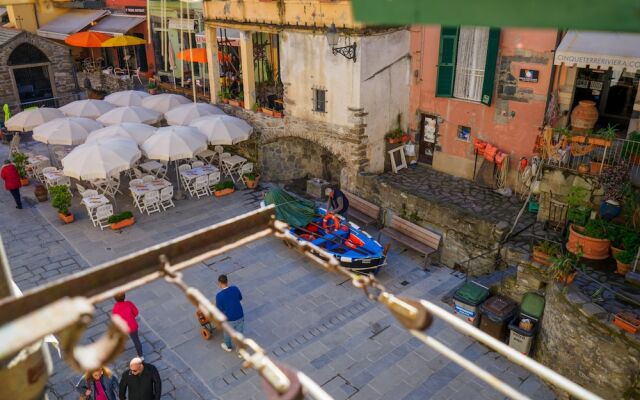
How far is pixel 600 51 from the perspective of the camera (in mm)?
10680

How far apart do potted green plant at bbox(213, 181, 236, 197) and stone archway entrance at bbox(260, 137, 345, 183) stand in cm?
187

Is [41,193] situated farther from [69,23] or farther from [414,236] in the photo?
[69,23]

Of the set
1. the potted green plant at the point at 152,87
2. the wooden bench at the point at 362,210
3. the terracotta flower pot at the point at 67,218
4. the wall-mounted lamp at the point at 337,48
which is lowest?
the terracotta flower pot at the point at 67,218

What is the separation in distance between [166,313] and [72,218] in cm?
624

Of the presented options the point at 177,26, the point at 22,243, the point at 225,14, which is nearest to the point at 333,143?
the point at 225,14

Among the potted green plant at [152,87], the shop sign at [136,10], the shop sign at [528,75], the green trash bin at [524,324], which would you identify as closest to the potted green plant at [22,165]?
the potted green plant at [152,87]

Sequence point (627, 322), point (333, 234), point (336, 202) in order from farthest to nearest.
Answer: point (336, 202), point (333, 234), point (627, 322)

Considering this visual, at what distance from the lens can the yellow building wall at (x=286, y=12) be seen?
48.5 ft

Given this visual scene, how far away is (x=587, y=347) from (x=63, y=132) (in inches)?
628

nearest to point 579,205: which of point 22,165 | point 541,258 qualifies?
point 541,258

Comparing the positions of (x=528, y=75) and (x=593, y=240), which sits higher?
(x=528, y=75)

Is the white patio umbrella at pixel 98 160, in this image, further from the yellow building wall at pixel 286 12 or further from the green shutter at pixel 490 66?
the green shutter at pixel 490 66

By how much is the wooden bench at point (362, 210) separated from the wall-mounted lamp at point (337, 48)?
4187 millimetres

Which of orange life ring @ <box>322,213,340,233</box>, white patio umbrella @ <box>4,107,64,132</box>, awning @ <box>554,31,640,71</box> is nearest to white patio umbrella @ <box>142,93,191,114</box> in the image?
white patio umbrella @ <box>4,107,64,132</box>
